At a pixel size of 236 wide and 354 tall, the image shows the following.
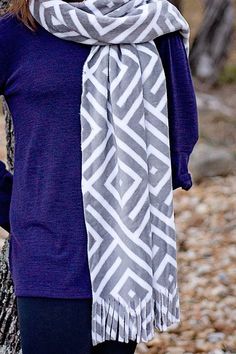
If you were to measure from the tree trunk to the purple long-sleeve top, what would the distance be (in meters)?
7.91

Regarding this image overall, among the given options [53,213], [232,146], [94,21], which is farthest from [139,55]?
[232,146]

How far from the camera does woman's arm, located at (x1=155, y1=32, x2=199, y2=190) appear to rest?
8.84 ft

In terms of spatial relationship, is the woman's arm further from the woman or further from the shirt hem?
the shirt hem

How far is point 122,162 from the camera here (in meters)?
2.54

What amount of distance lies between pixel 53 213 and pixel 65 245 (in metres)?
0.10

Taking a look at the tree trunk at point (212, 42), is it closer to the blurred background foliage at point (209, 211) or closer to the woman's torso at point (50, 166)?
the blurred background foliage at point (209, 211)

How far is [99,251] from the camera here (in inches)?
99.2

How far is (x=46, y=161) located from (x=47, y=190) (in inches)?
3.4

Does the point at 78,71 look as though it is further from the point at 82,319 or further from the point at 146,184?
the point at 82,319

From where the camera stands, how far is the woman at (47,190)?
2520mm

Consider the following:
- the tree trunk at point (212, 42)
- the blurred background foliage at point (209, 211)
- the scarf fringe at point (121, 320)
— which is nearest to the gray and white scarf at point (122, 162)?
the scarf fringe at point (121, 320)

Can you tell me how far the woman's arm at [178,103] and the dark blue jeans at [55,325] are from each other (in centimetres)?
55

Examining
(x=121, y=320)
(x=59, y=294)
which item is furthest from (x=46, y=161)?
(x=121, y=320)

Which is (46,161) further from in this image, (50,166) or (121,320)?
(121,320)
